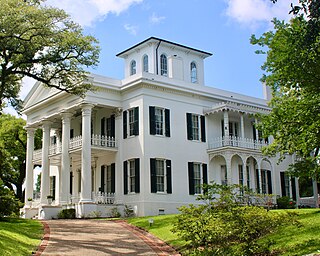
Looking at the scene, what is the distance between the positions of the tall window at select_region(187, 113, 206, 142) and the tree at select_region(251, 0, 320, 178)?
46.2 feet

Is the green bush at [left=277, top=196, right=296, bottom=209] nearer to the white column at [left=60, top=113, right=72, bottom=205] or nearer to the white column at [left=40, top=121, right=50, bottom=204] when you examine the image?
the white column at [left=60, top=113, right=72, bottom=205]

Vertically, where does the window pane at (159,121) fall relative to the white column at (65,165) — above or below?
above

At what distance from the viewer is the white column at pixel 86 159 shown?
29.4 meters

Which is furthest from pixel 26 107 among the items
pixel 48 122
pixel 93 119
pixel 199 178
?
pixel 199 178

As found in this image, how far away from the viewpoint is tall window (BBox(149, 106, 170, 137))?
99.1 feet

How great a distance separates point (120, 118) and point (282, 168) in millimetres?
13866

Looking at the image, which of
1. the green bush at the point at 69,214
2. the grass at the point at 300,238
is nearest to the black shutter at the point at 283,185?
the green bush at the point at 69,214

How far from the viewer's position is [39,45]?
25.0 metres

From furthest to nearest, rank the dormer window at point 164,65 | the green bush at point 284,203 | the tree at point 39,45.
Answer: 1. the dormer window at point 164,65
2. the green bush at point 284,203
3. the tree at point 39,45

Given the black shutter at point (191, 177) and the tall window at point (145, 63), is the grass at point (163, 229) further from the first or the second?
the tall window at point (145, 63)

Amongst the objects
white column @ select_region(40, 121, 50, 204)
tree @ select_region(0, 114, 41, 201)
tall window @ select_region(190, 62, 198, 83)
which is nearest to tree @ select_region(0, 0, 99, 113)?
white column @ select_region(40, 121, 50, 204)

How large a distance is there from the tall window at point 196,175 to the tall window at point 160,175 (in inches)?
72.7

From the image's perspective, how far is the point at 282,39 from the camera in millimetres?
13898

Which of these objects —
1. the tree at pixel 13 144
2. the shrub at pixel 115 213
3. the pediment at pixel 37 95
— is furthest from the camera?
the tree at pixel 13 144
